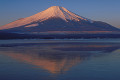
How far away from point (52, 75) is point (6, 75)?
144 cm

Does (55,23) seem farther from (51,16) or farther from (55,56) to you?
(55,56)

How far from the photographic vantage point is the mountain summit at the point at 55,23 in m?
101

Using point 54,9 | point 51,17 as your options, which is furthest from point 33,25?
point 54,9

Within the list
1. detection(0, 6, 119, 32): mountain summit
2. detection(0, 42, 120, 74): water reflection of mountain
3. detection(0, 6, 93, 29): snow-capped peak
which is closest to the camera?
detection(0, 42, 120, 74): water reflection of mountain

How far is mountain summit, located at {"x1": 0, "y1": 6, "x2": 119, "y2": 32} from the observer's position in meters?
101

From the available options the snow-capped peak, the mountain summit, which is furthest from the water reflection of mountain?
the snow-capped peak

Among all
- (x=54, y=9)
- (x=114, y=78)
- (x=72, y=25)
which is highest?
(x=54, y=9)

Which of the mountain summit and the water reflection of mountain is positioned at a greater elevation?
the mountain summit

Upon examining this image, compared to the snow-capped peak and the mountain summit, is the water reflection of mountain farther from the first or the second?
the snow-capped peak

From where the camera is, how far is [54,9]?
123 metres

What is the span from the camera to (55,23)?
11044 cm

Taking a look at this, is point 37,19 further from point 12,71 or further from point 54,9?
point 12,71

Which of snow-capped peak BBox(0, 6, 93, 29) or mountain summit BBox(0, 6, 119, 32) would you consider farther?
snow-capped peak BBox(0, 6, 93, 29)

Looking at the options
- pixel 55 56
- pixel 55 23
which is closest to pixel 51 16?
pixel 55 23
